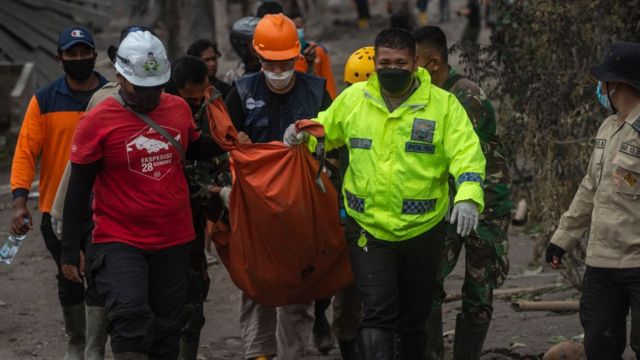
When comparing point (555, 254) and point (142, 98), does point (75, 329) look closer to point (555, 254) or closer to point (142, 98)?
point (142, 98)

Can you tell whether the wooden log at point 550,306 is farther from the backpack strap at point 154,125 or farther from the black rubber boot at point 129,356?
the black rubber boot at point 129,356

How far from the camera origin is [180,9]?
18.0 m

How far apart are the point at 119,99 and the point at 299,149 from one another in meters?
1.01

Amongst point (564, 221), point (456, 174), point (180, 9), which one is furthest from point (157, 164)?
point (180, 9)

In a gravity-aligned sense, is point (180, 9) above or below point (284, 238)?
below

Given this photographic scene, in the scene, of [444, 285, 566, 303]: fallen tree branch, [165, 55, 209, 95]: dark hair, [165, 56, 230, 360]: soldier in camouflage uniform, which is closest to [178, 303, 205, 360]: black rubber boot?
[165, 56, 230, 360]: soldier in camouflage uniform

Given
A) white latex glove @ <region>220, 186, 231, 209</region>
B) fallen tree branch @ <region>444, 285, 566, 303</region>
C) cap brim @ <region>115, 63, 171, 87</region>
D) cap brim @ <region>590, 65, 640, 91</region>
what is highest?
cap brim @ <region>115, 63, 171, 87</region>

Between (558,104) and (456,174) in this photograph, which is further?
(558,104)

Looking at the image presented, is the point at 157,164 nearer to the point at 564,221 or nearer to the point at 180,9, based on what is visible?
the point at 564,221

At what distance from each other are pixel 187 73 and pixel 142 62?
0.99 m

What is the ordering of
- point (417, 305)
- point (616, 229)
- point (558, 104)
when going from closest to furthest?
point (616, 229)
point (417, 305)
point (558, 104)

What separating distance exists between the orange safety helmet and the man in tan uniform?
1780 mm

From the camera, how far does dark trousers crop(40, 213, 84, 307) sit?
7453mm

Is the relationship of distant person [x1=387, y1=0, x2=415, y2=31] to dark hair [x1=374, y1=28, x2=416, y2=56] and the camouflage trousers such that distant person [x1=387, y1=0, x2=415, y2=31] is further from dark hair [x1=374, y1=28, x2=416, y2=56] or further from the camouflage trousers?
dark hair [x1=374, y1=28, x2=416, y2=56]
